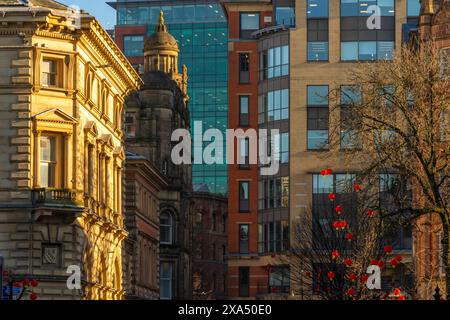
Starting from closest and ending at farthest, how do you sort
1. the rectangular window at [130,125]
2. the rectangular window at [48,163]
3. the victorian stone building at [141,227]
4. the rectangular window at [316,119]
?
1. the rectangular window at [48,163]
2. the victorian stone building at [141,227]
3. the rectangular window at [316,119]
4. the rectangular window at [130,125]

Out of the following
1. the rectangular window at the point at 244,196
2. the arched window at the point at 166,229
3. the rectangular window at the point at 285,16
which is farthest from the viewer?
the arched window at the point at 166,229

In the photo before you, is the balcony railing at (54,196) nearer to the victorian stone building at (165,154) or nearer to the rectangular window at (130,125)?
the victorian stone building at (165,154)

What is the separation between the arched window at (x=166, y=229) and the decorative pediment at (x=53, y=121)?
199ft

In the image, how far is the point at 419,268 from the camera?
69.8 m

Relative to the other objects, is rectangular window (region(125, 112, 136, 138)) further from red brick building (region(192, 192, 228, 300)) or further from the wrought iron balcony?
red brick building (region(192, 192, 228, 300))

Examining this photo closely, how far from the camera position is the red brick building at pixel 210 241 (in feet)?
598

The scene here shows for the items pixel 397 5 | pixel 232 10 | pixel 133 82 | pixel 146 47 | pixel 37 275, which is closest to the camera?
pixel 37 275

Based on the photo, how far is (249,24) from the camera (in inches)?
4855

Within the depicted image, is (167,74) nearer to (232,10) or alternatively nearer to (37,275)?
(232,10)

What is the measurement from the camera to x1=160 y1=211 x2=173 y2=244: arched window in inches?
4852

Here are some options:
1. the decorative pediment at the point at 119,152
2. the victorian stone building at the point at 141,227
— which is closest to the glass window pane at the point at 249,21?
the victorian stone building at the point at 141,227

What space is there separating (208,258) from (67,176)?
124486 millimetres

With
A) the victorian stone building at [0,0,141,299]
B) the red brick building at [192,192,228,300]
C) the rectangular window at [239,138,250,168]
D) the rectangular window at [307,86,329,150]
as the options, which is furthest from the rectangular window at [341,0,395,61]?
the red brick building at [192,192,228,300]
